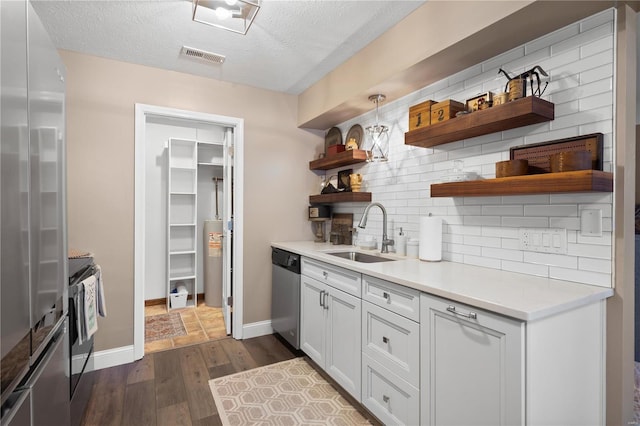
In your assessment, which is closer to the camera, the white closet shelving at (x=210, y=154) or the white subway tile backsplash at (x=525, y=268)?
the white subway tile backsplash at (x=525, y=268)

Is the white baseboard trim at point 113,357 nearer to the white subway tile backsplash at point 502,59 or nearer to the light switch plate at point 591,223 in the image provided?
the light switch plate at point 591,223

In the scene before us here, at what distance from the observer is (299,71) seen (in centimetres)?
290

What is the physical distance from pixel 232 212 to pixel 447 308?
7.77ft

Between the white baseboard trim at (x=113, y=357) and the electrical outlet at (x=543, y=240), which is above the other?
the electrical outlet at (x=543, y=240)

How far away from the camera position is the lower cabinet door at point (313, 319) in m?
2.42

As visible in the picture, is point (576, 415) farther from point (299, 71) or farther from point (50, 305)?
point (299, 71)

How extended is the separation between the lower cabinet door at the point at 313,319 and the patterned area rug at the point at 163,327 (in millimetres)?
1434

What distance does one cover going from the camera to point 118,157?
270cm

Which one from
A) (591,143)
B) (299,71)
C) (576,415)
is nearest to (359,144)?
(299,71)

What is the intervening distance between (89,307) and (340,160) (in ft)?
7.15

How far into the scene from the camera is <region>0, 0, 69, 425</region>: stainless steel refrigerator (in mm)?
848

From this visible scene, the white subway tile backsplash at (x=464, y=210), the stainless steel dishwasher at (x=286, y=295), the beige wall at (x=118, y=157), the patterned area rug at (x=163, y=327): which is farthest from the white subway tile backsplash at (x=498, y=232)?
the patterned area rug at (x=163, y=327)

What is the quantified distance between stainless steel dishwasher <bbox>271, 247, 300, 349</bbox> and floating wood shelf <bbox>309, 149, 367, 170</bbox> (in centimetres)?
96

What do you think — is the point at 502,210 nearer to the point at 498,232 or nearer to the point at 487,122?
the point at 498,232
